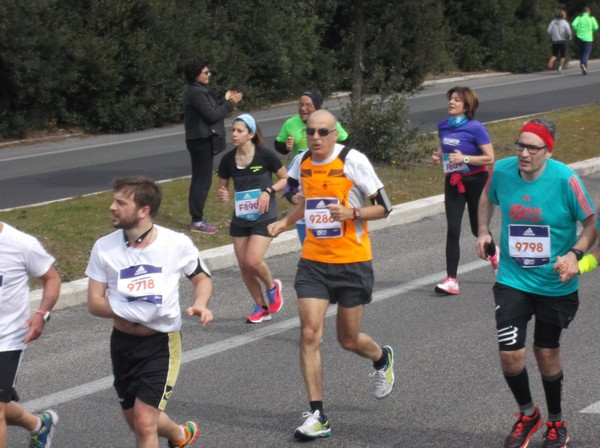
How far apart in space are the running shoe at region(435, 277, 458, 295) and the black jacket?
3558mm

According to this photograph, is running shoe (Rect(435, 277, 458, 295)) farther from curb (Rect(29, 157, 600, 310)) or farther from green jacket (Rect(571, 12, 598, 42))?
green jacket (Rect(571, 12, 598, 42))

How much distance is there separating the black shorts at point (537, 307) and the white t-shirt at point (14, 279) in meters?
2.43

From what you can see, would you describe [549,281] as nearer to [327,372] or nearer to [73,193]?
[327,372]

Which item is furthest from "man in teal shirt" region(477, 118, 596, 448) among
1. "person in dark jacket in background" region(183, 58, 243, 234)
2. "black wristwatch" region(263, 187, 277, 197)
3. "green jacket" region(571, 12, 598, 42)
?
"green jacket" region(571, 12, 598, 42)

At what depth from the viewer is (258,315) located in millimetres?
9266

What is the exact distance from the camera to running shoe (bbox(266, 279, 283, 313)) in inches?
374

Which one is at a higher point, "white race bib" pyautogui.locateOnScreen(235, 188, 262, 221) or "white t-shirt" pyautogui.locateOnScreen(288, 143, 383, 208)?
"white t-shirt" pyautogui.locateOnScreen(288, 143, 383, 208)

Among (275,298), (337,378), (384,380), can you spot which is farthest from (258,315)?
(384,380)

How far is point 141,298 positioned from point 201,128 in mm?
7457

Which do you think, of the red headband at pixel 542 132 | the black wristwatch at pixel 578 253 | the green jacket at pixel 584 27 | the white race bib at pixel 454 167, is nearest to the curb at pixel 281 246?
the white race bib at pixel 454 167

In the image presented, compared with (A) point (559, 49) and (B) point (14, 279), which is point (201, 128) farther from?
(A) point (559, 49)

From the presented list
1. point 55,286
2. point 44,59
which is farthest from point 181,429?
point 44,59

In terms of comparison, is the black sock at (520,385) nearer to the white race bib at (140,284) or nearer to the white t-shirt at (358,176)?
the white t-shirt at (358,176)

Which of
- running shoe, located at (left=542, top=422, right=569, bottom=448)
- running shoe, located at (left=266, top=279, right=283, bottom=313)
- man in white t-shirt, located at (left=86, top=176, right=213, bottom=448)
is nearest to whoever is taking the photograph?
man in white t-shirt, located at (left=86, top=176, right=213, bottom=448)
